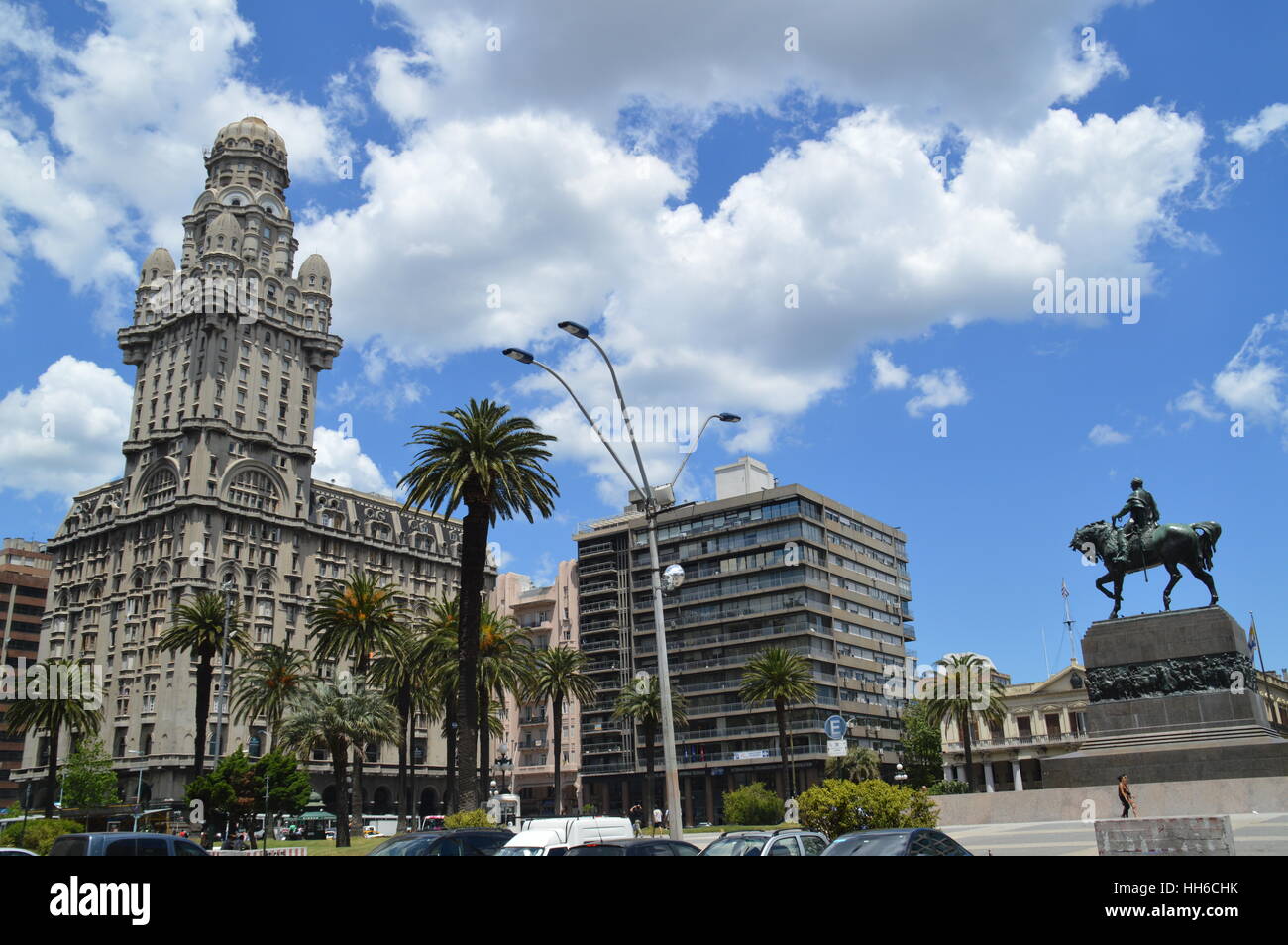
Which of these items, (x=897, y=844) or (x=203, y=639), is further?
(x=203, y=639)

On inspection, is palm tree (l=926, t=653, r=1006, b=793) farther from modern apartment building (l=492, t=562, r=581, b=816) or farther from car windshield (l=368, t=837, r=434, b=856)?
car windshield (l=368, t=837, r=434, b=856)

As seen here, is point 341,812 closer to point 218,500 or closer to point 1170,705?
point 1170,705

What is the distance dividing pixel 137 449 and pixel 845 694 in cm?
8453

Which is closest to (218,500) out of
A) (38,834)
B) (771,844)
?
(38,834)

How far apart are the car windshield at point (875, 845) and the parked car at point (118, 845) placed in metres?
12.2

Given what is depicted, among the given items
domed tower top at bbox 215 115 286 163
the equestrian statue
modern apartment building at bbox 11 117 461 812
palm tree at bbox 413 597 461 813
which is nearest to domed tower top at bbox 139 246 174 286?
modern apartment building at bbox 11 117 461 812

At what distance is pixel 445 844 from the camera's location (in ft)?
69.9

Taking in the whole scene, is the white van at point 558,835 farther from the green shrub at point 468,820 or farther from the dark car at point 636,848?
the green shrub at point 468,820

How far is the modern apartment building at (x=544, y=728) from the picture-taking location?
120 metres

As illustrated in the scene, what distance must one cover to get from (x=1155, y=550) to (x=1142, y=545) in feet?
1.71

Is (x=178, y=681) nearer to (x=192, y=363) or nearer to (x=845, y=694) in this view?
(x=192, y=363)

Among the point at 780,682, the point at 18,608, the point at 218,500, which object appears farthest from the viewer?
the point at 18,608
